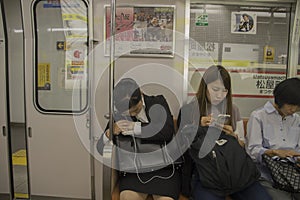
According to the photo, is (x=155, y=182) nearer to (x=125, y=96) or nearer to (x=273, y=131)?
(x=125, y=96)

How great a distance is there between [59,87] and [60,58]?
27 centimetres

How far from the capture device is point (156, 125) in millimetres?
1949

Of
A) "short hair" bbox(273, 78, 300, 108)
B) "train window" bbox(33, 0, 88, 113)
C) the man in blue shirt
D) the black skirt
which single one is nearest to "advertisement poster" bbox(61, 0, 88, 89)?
"train window" bbox(33, 0, 88, 113)

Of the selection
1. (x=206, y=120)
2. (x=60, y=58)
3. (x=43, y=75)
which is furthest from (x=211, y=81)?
→ (x=43, y=75)

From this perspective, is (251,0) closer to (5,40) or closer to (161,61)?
(161,61)

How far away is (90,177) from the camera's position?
105 inches

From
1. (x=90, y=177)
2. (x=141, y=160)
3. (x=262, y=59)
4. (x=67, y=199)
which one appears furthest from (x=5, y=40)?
(x=262, y=59)

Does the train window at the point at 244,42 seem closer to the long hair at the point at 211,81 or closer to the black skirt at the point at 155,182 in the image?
the long hair at the point at 211,81

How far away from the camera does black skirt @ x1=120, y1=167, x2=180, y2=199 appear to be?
1783mm

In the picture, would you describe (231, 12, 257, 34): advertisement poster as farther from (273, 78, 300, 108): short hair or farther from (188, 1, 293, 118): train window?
(273, 78, 300, 108): short hair

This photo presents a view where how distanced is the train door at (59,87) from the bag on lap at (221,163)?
4.03ft

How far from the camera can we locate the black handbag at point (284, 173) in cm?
174

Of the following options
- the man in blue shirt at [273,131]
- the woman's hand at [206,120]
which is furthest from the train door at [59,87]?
the man in blue shirt at [273,131]

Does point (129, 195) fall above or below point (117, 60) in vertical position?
below
